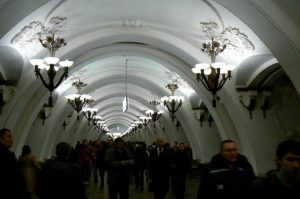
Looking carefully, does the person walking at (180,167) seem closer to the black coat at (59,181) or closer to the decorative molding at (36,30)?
the decorative molding at (36,30)

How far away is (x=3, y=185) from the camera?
14.3 feet

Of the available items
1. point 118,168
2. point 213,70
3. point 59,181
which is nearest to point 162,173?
point 118,168

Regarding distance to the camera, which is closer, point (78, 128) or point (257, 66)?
point (257, 66)

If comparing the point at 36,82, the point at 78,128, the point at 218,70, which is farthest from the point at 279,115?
the point at 78,128

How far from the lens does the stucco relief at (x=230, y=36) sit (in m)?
8.76

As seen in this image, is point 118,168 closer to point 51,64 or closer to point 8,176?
point 51,64

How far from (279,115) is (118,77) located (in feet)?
29.8

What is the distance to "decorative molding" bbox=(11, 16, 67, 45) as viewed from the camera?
8352mm

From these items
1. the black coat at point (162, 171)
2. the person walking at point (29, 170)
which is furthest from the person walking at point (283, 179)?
the black coat at point (162, 171)

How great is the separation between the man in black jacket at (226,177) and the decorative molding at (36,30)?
5968 millimetres

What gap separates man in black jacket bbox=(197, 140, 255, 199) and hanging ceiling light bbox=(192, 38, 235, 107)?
483 cm

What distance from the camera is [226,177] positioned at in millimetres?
3629

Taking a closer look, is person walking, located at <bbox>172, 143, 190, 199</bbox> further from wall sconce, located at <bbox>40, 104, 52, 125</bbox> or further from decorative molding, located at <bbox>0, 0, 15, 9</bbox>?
wall sconce, located at <bbox>40, 104, 52, 125</bbox>

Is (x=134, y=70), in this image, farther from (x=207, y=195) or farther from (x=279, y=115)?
(x=207, y=195)
